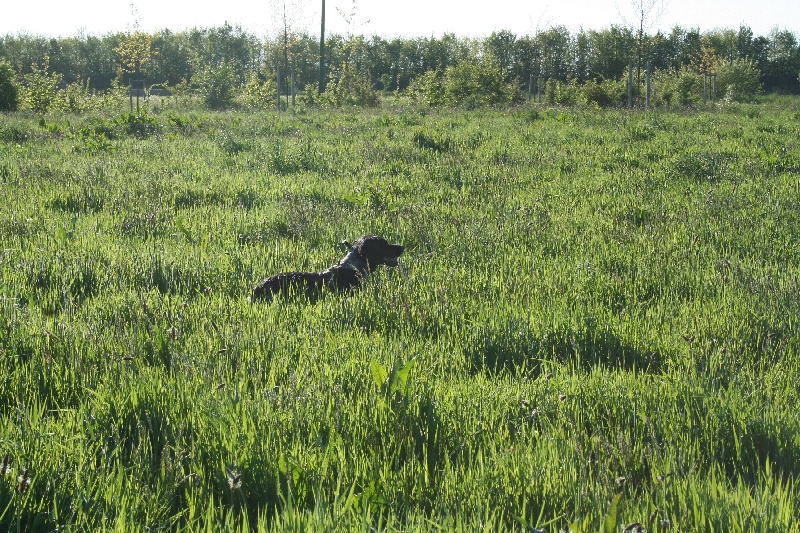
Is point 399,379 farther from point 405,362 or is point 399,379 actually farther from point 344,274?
point 344,274

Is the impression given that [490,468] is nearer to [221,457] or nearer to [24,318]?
[221,457]

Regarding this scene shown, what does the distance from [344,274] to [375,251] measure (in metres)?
0.41

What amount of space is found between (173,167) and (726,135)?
10808 millimetres

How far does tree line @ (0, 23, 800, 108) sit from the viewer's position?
2270 inches

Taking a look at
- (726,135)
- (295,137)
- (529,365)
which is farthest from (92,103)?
(529,365)

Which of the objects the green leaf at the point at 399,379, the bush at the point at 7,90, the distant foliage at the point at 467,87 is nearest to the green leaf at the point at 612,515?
the green leaf at the point at 399,379

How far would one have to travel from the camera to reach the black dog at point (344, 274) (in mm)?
4426

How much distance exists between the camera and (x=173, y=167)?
32.1 ft

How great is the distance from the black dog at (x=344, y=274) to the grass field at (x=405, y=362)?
0.20 m

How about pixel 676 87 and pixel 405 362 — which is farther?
pixel 676 87

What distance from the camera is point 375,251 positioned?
5.01 meters

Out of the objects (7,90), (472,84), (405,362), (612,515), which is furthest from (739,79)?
(612,515)

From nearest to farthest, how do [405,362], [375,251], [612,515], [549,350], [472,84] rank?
[612,515]
[405,362]
[549,350]
[375,251]
[472,84]

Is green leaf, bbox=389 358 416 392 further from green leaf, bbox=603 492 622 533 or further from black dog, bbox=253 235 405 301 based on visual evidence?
black dog, bbox=253 235 405 301
